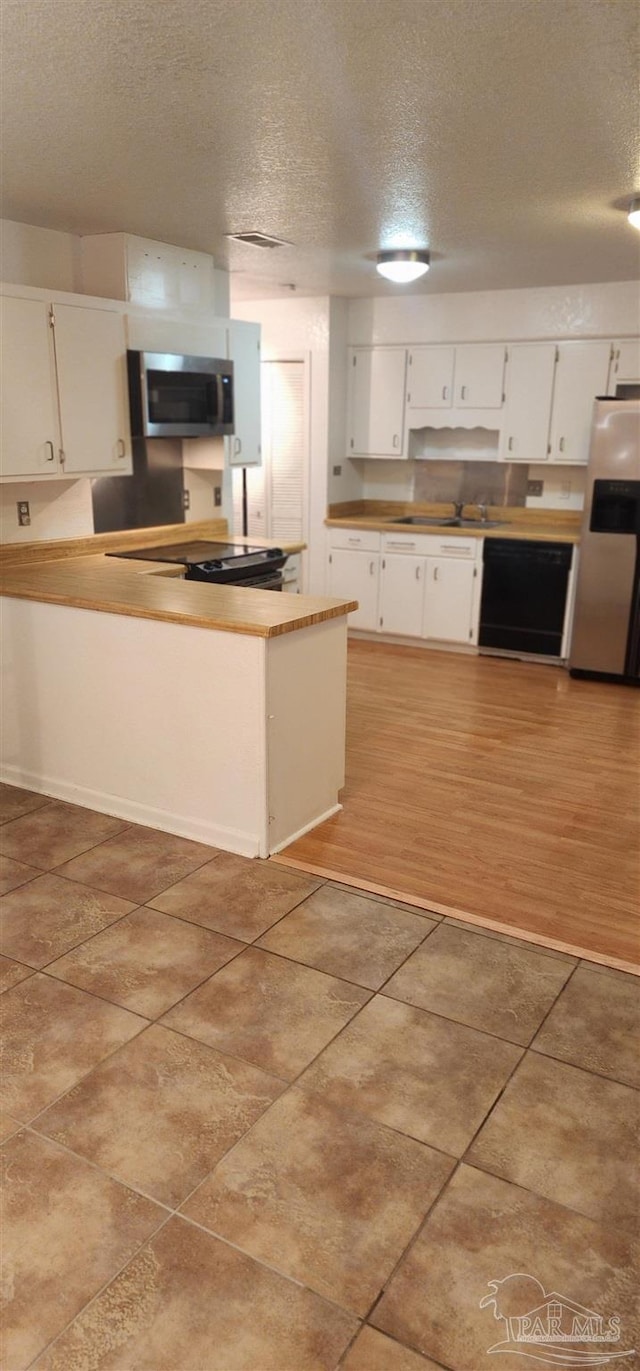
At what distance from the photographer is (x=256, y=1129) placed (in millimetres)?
2086

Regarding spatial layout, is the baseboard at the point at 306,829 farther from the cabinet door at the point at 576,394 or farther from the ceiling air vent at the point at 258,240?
the cabinet door at the point at 576,394

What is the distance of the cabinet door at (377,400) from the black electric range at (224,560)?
2.25 metres

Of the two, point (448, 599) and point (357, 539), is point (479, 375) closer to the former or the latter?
point (357, 539)

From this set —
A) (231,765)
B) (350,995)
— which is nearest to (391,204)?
(231,765)

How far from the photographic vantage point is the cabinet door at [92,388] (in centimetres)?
409

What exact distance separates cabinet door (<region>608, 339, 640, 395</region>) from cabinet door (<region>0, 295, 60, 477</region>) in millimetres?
3718

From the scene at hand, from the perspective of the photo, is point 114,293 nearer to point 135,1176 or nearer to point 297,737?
point 297,737

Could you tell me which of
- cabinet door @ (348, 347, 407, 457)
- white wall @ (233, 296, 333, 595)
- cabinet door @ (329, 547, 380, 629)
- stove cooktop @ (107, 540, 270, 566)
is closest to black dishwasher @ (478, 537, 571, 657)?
cabinet door @ (329, 547, 380, 629)

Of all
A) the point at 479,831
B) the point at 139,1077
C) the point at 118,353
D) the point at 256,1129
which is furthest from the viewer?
the point at 118,353

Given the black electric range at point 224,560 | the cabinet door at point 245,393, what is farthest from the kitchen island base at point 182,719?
the cabinet door at point 245,393

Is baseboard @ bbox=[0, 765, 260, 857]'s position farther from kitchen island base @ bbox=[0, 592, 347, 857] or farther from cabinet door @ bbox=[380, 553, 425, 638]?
cabinet door @ bbox=[380, 553, 425, 638]

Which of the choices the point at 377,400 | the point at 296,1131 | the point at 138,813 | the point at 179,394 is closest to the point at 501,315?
the point at 377,400

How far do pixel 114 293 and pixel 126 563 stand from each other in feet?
4.35

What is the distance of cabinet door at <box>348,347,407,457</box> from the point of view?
6.78 m
